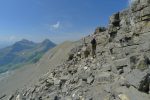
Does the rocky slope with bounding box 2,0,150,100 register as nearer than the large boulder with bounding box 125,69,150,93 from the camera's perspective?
No

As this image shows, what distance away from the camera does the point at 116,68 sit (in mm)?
26094

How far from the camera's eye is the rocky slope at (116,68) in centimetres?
2131

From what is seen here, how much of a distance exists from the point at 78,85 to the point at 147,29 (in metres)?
10.1

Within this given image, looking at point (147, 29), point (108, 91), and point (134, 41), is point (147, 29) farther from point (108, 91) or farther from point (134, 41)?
point (108, 91)

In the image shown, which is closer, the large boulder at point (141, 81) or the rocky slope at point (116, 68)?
the large boulder at point (141, 81)

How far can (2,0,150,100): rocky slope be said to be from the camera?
21312 millimetres

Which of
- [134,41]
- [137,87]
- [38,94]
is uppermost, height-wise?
[134,41]

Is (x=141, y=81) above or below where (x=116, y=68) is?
below

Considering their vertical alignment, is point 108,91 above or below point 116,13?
below

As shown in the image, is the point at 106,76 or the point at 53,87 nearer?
the point at 106,76

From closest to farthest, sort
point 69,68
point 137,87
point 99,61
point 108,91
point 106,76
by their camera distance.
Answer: point 137,87 < point 108,91 < point 106,76 < point 99,61 < point 69,68

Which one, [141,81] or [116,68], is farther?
[116,68]

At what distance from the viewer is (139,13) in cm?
2783

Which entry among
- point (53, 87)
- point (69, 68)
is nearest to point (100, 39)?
point (69, 68)
